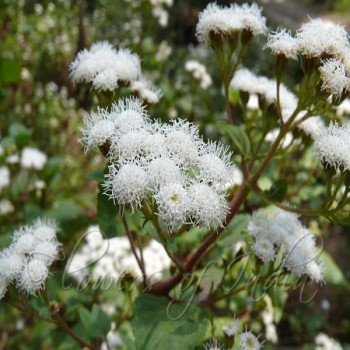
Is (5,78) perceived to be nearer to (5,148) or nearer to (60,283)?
(5,148)

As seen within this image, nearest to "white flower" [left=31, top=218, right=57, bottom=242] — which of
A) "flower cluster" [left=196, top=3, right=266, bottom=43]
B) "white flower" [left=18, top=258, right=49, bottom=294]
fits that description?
"white flower" [left=18, top=258, right=49, bottom=294]

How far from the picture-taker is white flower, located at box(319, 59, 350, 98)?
1057mm

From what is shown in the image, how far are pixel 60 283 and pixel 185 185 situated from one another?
880 mm

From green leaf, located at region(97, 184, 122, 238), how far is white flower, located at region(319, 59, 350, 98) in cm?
57

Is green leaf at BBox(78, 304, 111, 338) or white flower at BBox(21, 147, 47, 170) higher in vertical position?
green leaf at BBox(78, 304, 111, 338)

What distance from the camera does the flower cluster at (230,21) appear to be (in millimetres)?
1296

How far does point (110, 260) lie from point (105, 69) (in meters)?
1.09

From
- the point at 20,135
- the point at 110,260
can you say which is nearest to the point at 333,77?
the point at 110,260

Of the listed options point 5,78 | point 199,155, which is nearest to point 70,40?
point 5,78

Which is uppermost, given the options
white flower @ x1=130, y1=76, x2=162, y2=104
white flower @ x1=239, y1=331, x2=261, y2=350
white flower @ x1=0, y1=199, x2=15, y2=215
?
white flower @ x1=130, y1=76, x2=162, y2=104

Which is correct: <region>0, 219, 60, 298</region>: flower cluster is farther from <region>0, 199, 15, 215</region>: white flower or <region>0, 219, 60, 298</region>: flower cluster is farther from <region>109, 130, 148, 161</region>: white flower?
<region>0, 199, 15, 215</region>: white flower

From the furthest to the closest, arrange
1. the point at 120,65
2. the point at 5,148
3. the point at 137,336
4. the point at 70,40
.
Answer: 1. the point at 70,40
2. the point at 5,148
3. the point at 120,65
4. the point at 137,336

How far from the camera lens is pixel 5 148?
8.54ft

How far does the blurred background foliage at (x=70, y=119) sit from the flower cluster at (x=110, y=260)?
3.0 inches
